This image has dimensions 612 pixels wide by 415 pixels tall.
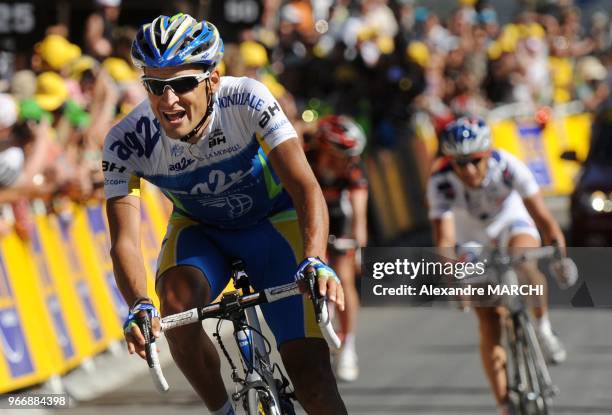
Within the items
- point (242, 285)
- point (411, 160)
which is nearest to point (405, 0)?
point (411, 160)

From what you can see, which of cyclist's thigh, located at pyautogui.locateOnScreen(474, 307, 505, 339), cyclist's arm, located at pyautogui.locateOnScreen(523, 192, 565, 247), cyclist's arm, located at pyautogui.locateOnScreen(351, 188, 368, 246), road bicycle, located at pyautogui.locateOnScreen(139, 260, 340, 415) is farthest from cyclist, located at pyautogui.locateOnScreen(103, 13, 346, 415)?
cyclist's arm, located at pyautogui.locateOnScreen(351, 188, 368, 246)

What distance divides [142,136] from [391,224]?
42.1 ft

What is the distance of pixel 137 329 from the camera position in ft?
17.8

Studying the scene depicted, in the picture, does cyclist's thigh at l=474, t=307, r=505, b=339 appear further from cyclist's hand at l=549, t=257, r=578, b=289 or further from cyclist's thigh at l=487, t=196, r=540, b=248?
cyclist's hand at l=549, t=257, r=578, b=289

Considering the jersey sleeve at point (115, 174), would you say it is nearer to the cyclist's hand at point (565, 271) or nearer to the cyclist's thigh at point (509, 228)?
the cyclist's hand at point (565, 271)

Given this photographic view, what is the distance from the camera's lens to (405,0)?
24297mm

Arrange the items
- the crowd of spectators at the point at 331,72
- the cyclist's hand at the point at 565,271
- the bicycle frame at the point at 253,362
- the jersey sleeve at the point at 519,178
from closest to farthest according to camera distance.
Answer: the bicycle frame at the point at 253,362 → the cyclist's hand at the point at 565,271 → the jersey sleeve at the point at 519,178 → the crowd of spectators at the point at 331,72

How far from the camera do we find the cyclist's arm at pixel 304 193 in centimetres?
567

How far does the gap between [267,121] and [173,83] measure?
438mm

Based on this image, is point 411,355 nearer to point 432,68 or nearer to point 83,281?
point 83,281

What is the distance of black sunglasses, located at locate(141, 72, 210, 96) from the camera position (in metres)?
5.89

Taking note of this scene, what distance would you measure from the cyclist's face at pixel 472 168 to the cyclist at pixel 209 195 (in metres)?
2.66

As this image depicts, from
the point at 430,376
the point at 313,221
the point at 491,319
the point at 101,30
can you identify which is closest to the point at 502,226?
the point at 491,319

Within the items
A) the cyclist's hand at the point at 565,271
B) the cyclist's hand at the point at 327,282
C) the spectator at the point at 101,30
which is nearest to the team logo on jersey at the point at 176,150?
the cyclist's hand at the point at 327,282
